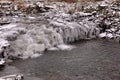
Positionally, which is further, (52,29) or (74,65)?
(52,29)

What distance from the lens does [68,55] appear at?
50.8 feet

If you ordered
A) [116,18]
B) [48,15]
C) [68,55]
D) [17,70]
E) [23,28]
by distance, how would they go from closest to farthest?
1. [17,70]
2. [68,55]
3. [23,28]
4. [116,18]
5. [48,15]

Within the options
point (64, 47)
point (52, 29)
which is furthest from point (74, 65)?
point (52, 29)

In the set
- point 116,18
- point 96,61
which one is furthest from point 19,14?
point 96,61

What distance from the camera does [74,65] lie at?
13773 millimetres

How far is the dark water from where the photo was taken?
1233 centimetres

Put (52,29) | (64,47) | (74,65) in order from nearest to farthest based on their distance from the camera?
(74,65)
(64,47)
(52,29)

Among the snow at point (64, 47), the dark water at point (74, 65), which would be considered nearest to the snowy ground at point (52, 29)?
the snow at point (64, 47)

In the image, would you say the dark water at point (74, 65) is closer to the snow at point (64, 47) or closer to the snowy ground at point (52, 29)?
the snow at point (64, 47)

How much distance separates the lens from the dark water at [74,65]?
40.4 ft

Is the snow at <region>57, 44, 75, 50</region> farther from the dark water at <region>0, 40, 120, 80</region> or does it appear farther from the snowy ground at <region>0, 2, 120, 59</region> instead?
the dark water at <region>0, 40, 120, 80</region>

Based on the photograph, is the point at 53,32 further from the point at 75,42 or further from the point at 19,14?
the point at 19,14

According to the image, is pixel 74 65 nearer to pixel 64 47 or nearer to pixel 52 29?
pixel 64 47

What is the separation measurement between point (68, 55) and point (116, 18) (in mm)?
8538
